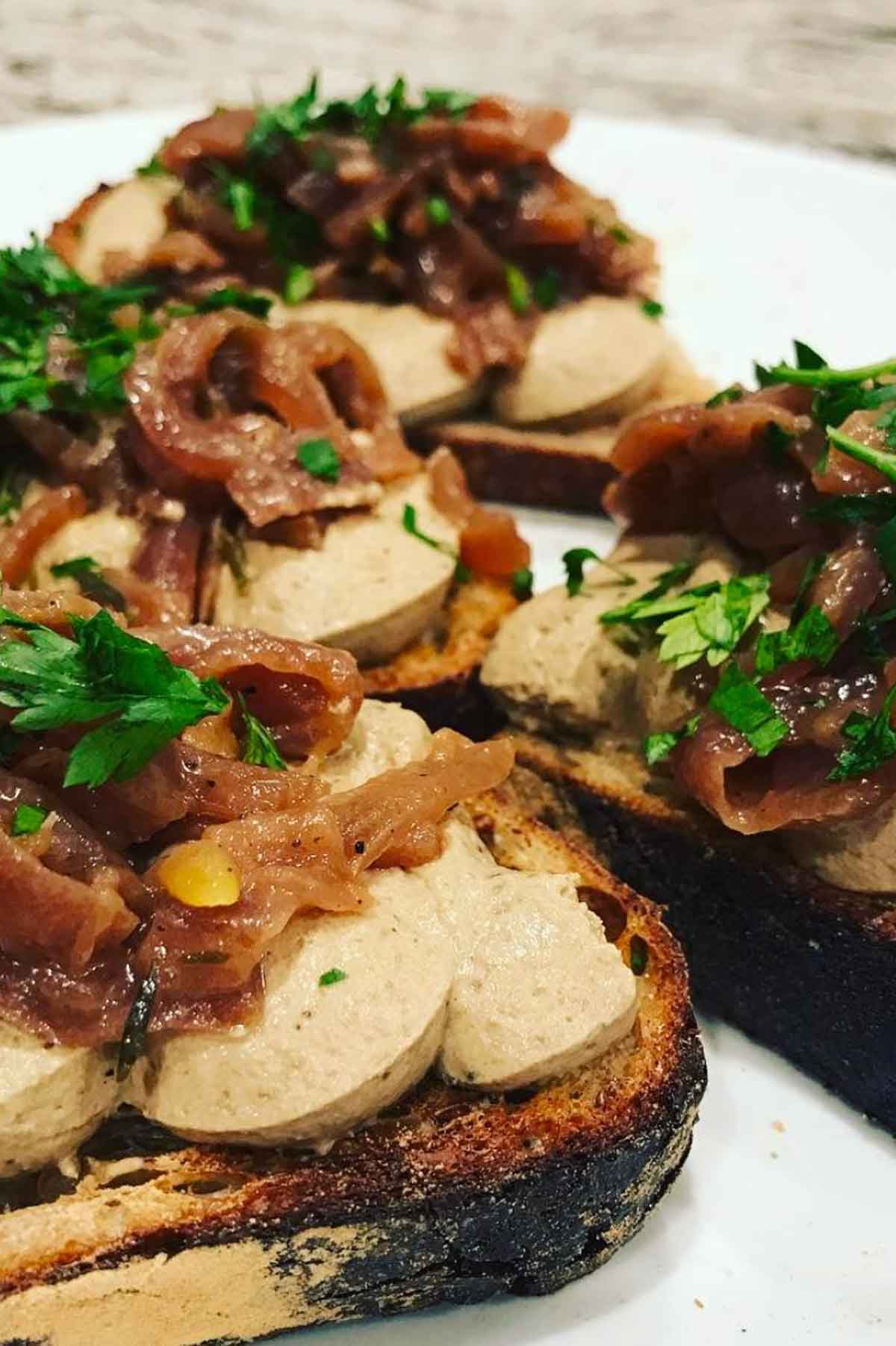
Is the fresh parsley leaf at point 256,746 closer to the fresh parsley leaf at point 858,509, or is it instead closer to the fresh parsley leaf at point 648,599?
the fresh parsley leaf at point 648,599

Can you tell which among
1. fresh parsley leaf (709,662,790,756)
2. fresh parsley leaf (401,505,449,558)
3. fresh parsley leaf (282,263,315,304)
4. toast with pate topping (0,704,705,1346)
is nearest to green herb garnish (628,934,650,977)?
toast with pate topping (0,704,705,1346)

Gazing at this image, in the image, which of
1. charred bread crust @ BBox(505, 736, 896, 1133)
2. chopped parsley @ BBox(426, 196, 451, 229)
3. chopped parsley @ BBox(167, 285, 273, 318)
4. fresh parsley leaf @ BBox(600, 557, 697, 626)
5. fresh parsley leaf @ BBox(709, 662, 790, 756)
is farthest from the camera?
chopped parsley @ BBox(426, 196, 451, 229)

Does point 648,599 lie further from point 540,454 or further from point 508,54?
point 508,54

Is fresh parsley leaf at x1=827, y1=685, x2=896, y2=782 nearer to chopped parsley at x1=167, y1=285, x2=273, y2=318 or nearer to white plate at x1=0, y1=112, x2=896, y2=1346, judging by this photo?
white plate at x1=0, y1=112, x2=896, y2=1346

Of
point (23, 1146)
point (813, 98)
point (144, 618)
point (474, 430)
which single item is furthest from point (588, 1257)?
point (813, 98)

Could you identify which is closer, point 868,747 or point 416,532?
point 868,747

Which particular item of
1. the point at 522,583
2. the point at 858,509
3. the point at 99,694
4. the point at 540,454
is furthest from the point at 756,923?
the point at 540,454
